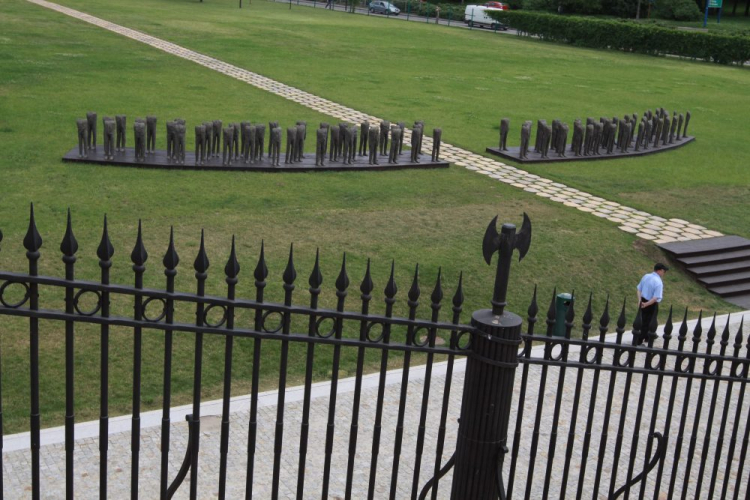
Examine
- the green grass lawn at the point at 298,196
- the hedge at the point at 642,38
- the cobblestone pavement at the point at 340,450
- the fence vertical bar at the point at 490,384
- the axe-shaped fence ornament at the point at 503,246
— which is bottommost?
the cobblestone pavement at the point at 340,450

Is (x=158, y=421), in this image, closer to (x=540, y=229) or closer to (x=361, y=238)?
(x=361, y=238)

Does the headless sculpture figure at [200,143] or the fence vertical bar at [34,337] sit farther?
the headless sculpture figure at [200,143]

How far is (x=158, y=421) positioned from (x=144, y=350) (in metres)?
1.81

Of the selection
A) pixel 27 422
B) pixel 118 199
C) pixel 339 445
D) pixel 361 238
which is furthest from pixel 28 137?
pixel 339 445

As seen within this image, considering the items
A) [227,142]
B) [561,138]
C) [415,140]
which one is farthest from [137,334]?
[561,138]

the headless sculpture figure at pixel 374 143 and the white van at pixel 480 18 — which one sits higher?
the white van at pixel 480 18

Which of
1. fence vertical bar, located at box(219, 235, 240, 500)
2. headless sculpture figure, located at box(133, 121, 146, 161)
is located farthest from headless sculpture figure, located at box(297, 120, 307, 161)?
fence vertical bar, located at box(219, 235, 240, 500)

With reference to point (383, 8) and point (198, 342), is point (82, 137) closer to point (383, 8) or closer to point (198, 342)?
point (198, 342)

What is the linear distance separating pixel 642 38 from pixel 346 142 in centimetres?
3616

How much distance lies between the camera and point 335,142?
18.0 metres

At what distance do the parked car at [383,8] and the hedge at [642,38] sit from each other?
42.1 ft

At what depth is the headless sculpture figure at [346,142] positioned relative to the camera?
59.0 ft

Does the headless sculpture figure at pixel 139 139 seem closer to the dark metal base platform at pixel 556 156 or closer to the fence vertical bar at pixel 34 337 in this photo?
the dark metal base platform at pixel 556 156

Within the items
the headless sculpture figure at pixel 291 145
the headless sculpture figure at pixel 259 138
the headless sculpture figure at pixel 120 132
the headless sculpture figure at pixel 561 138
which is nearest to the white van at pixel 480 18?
the headless sculpture figure at pixel 561 138
